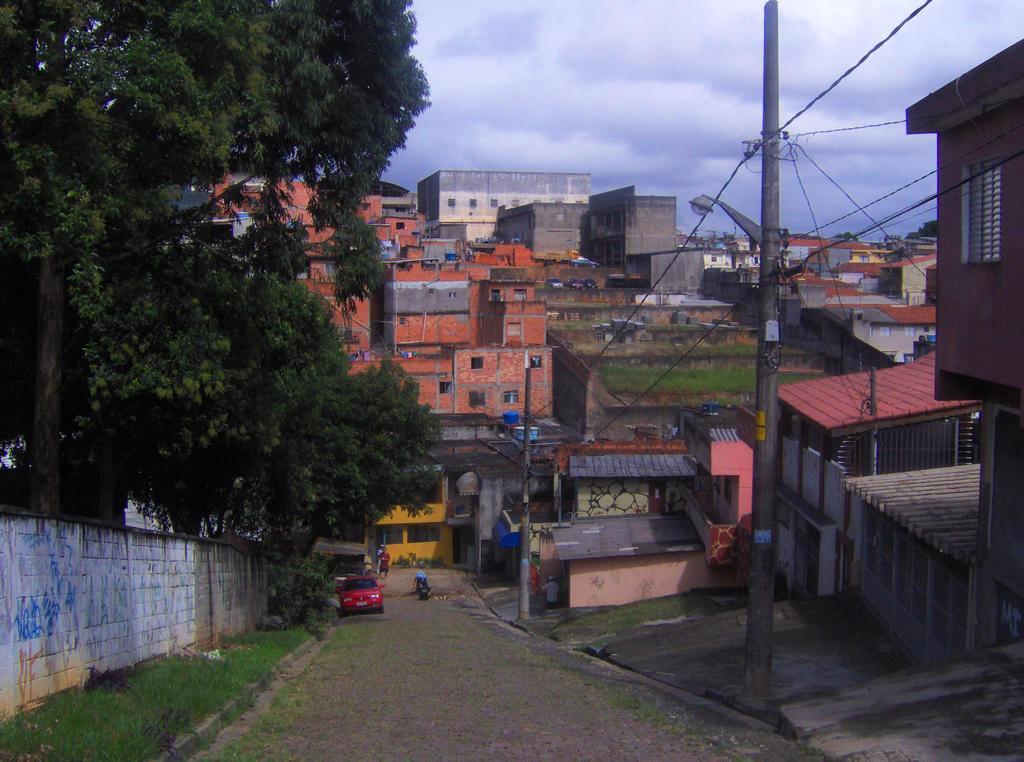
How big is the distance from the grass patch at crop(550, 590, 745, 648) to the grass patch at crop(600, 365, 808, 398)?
27.9m

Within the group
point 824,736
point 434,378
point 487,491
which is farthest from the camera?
point 434,378

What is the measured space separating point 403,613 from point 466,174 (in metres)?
67.7

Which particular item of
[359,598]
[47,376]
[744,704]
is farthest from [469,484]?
[47,376]

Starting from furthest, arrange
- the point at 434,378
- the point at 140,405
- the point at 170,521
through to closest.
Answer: the point at 434,378 < the point at 170,521 < the point at 140,405

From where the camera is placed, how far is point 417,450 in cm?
2755

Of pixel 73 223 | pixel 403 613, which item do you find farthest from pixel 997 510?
pixel 403 613

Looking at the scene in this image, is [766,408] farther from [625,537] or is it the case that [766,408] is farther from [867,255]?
[867,255]

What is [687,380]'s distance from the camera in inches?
2124

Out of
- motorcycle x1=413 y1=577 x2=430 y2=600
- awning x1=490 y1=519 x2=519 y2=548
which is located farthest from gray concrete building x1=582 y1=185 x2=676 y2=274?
motorcycle x1=413 y1=577 x2=430 y2=600

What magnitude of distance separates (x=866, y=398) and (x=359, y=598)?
1650 centimetres

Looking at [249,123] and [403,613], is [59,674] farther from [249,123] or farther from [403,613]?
[403,613]

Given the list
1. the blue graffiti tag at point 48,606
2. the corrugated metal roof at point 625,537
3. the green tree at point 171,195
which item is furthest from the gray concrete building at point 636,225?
the blue graffiti tag at point 48,606

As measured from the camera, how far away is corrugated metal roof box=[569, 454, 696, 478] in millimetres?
33438

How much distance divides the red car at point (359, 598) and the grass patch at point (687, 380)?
2590 centimetres
